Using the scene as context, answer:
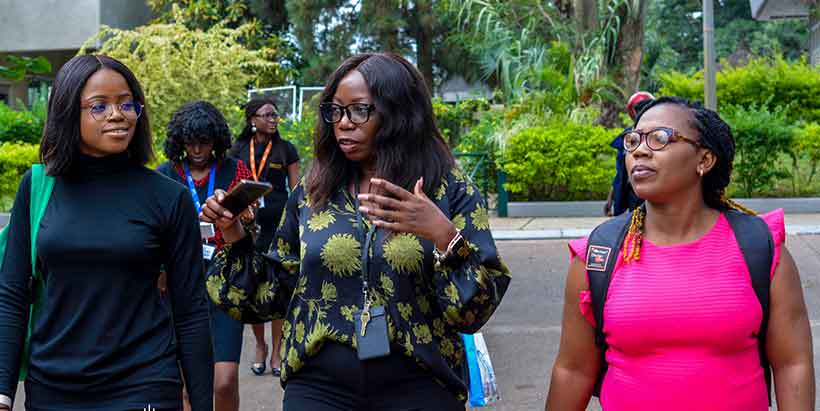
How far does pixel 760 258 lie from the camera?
113 inches

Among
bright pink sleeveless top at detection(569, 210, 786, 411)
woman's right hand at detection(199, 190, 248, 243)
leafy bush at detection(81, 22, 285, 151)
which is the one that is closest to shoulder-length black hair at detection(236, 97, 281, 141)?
woman's right hand at detection(199, 190, 248, 243)

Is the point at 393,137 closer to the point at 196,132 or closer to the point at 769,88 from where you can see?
the point at 196,132

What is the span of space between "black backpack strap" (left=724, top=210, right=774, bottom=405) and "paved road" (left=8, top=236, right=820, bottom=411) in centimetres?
359

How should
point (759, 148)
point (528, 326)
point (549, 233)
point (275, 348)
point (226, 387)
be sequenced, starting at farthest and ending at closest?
point (759, 148) → point (549, 233) → point (528, 326) → point (275, 348) → point (226, 387)

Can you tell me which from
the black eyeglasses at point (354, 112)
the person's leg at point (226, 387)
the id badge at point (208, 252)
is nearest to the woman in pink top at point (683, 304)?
the black eyeglasses at point (354, 112)

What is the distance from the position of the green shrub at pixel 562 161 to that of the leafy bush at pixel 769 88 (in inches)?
159

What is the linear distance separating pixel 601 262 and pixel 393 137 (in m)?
0.74

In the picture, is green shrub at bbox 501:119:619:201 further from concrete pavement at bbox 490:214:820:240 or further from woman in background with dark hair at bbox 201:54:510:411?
woman in background with dark hair at bbox 201:54:510:411

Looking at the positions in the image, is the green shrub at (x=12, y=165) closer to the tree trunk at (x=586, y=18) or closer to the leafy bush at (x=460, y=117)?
the leafy bush at (x=460, y=117)

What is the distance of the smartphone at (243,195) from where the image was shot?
3090mm

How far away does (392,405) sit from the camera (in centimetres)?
302

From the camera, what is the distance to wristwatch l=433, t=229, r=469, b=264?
114 inches

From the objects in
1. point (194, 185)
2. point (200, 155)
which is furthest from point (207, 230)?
point (200, 155)

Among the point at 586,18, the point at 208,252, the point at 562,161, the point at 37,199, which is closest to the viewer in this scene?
the point at 37,199
